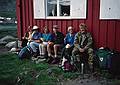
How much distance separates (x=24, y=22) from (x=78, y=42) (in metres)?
4.13

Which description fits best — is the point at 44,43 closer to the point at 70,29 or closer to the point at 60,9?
the point at 70,29

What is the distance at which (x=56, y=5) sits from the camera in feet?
36.0

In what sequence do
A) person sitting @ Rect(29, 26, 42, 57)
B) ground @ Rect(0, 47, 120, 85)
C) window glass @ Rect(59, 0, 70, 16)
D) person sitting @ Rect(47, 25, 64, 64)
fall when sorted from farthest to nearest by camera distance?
person sitting @ Rect(29, 26, 42, 57), window glass @ Rect(59, 0, 70, 16), person sitting @ Rect(47, 25, 64, 64), ground @ Rect(0, 47, 120, 85)

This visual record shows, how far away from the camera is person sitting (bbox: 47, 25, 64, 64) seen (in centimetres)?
995

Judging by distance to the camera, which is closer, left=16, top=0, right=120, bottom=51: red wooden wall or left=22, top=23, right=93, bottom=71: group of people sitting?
left=22, top=23, right=93, bottom=71: group of people sitting

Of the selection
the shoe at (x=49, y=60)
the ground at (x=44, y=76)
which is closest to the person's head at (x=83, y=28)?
the ground at (x=44, y=76)

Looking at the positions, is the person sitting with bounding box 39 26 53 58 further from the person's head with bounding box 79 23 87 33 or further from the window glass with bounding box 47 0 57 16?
the person's head with bounding box 79 23 87 33

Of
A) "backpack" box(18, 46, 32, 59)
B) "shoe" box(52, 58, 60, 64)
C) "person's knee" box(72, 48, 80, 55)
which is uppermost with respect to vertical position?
"person's knee" box(72, 48, 80, 55)

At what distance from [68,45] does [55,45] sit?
79 cm

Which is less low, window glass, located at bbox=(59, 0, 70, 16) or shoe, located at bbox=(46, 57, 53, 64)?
window glass, located at bbox=(59, 0, 70, 16)

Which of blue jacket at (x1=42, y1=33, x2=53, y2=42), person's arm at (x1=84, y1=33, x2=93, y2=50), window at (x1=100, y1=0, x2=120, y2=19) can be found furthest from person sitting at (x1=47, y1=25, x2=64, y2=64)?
window at (x1=100, y1=0, x2=120, y2=19)

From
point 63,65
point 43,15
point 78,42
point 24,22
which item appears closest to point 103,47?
point 78,42

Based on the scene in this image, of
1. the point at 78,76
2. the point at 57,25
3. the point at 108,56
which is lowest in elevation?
the point at 78,76

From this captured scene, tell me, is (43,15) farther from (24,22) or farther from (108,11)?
(108,11)
